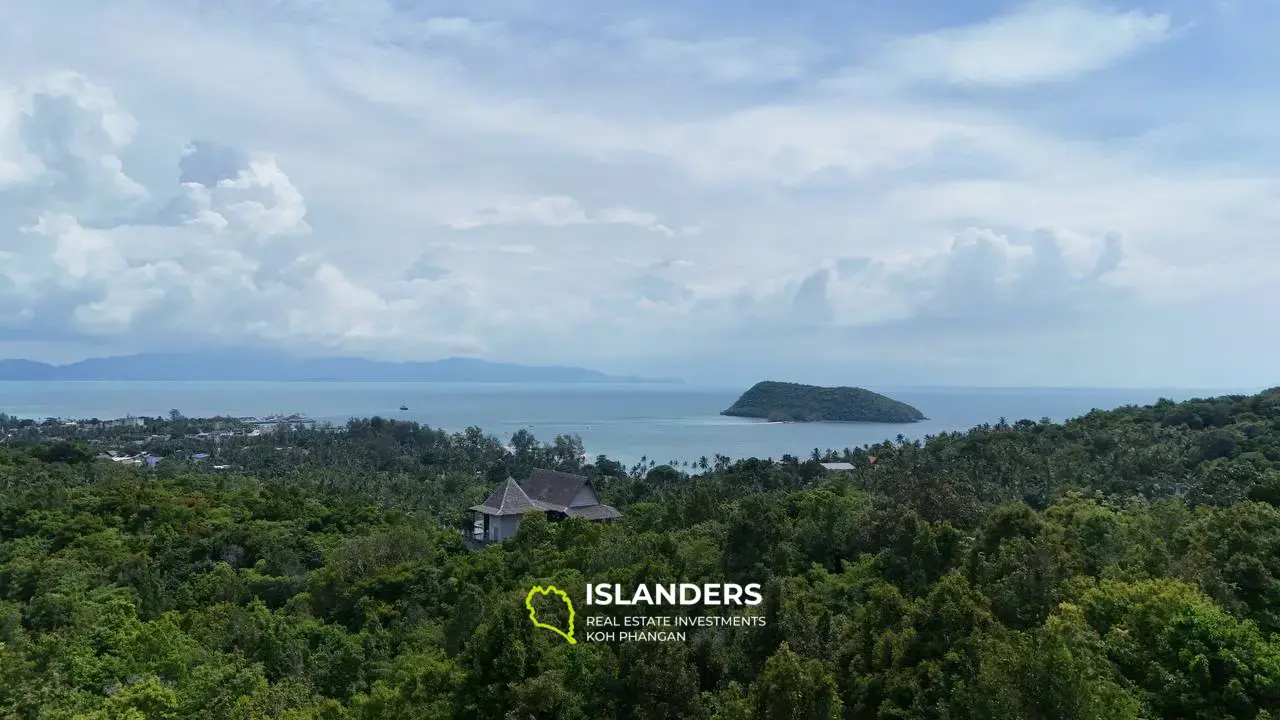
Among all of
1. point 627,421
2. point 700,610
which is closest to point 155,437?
point 627,421

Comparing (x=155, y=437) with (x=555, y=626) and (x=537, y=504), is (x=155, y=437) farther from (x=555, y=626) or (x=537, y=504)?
(x=555, y=626)

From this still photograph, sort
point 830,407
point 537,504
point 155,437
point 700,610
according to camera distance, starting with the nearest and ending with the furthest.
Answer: point 700,610, point 537,504, point 155,437, point 830,407

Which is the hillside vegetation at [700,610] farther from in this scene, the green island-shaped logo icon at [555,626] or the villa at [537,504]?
the villa at [537,504]

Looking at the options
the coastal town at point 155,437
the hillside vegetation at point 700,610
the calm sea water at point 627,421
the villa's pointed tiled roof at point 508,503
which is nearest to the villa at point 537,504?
the villa's pointed tiled roof at point 508,503

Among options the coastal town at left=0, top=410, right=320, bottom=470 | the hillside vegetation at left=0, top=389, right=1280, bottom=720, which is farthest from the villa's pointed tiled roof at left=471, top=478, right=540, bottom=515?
the coastal town at left=0, top=410, right=320, bottom=470

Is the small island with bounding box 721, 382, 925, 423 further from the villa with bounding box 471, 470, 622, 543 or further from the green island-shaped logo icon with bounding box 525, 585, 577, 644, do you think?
the green island-shaped logo icon with bounding box 525, 585, 577, 644
